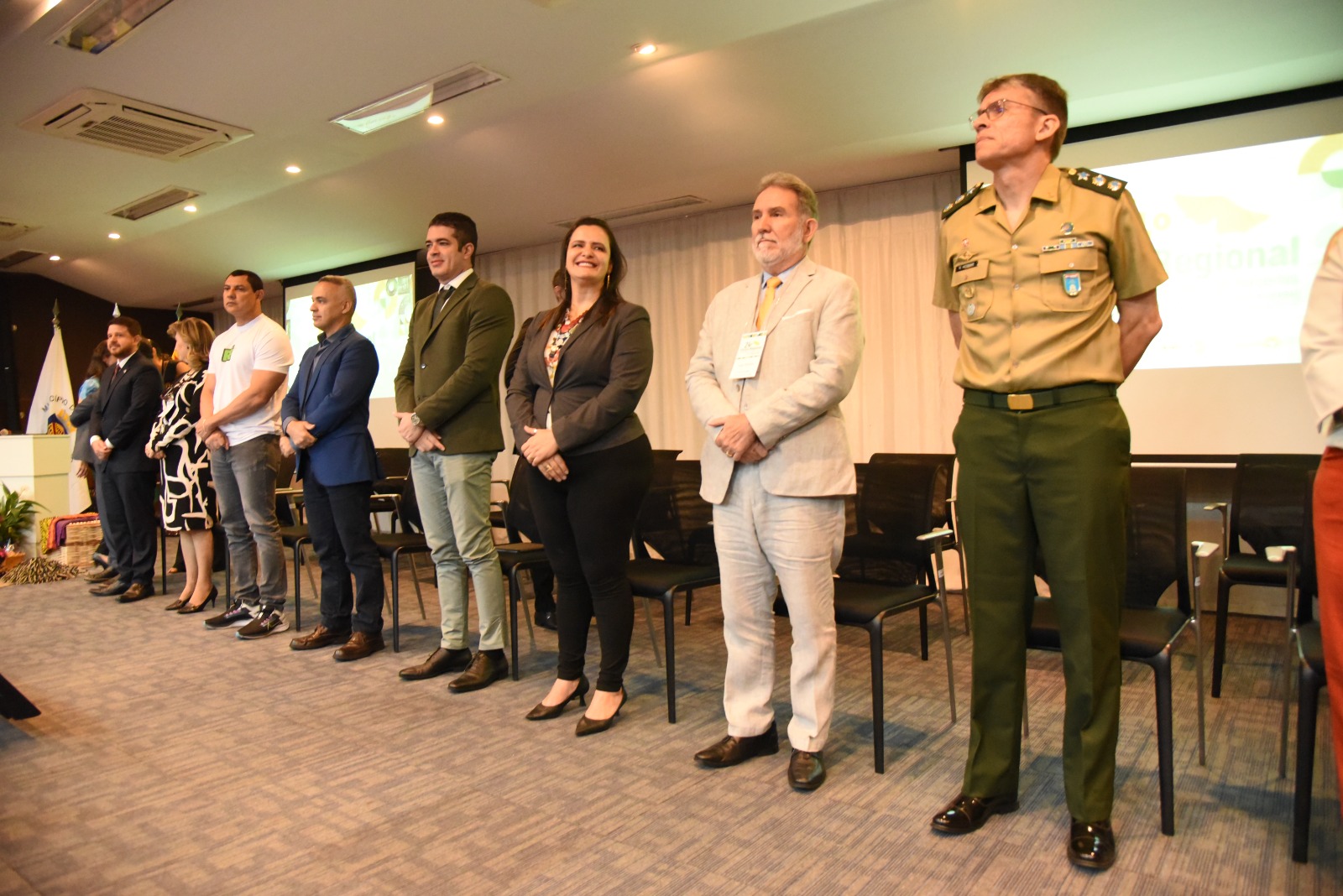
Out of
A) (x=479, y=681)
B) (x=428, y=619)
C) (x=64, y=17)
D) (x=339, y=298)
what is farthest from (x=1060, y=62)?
(x=64, y=17)

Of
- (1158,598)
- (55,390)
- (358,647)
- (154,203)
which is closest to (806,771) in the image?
(1158,598)

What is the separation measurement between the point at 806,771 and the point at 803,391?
96cm

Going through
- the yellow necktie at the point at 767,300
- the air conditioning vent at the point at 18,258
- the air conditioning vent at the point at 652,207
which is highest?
the air conditioning vent at the point at 18,258

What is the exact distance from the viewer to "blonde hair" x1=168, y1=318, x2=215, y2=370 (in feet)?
15.7

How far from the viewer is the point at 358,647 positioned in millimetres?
3711

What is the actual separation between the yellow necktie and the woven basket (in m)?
5.97

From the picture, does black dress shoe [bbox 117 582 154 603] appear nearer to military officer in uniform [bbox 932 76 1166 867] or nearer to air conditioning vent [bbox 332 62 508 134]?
air conditioning vent [bbox 332 62 508 134]

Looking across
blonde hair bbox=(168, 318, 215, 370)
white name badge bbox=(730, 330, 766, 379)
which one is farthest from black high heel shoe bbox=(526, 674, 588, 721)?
blonde hair bbox=(168, 318, 215, 370)

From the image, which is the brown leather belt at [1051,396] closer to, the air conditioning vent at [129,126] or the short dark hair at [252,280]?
the short dark hair at [252,280]

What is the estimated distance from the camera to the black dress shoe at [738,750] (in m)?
2.42

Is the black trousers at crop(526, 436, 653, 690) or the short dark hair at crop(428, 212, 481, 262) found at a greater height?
the short dark hair at crop(428, 212, 481, 262)

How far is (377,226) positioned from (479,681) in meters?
4.87

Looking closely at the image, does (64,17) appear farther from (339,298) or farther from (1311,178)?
(1311,178)

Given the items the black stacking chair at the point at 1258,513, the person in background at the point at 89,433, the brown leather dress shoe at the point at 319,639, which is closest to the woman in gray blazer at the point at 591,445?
the brown leather dress shoe at the point at 319,639
